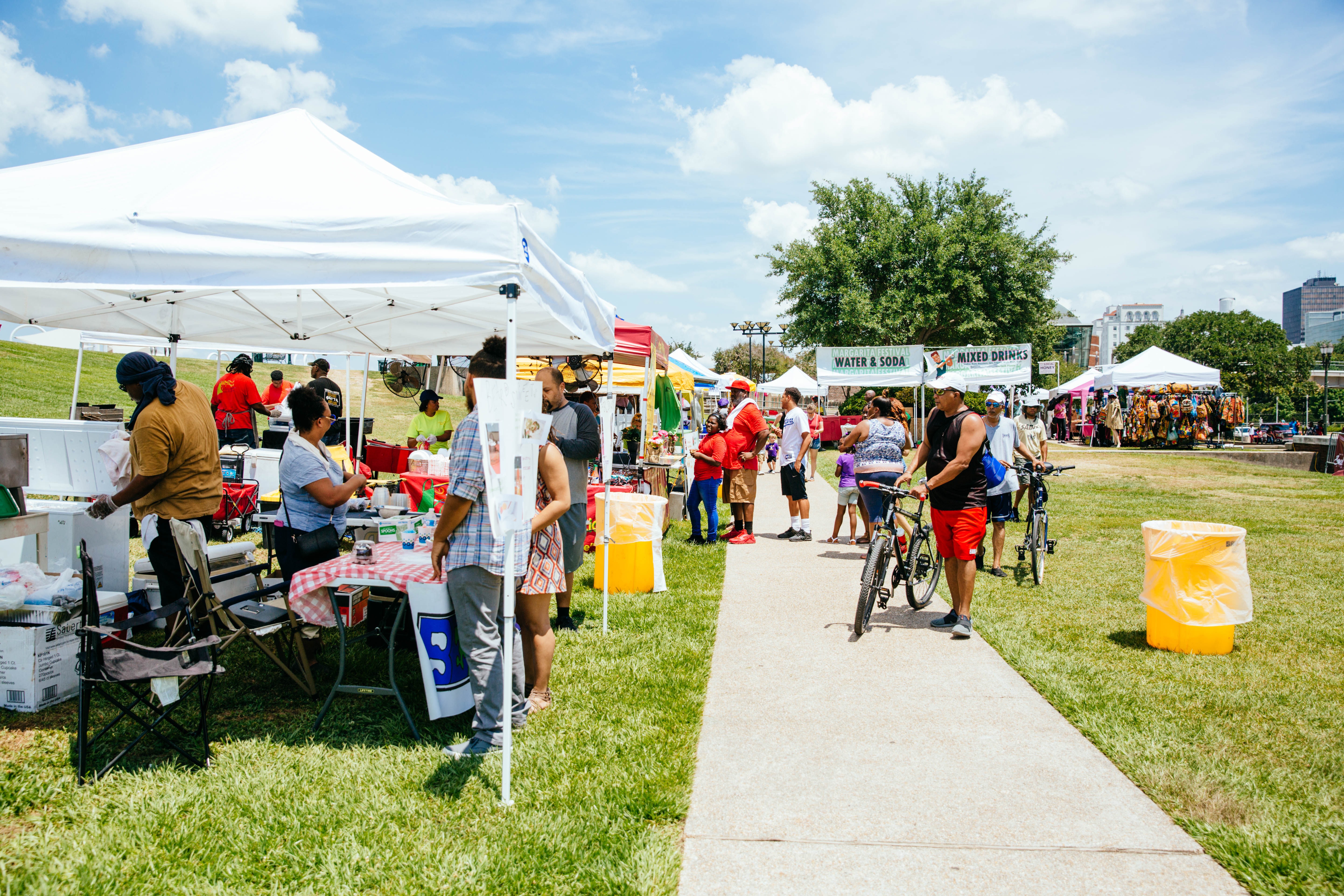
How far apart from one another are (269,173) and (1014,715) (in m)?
5.04

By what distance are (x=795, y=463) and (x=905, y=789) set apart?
6.65m

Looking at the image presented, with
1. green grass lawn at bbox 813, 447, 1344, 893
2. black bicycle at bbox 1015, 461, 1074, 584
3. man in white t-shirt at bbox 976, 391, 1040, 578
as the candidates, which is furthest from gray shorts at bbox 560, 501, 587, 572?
black bicycle at bbox 1015, 461, 1074, 584

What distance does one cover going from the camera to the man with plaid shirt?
3521mm

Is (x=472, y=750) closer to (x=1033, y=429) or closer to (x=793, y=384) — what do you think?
(x=1033, y=429)

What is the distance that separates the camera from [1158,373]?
81.9 ft

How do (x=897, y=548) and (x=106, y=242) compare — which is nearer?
(x=106, y=242)

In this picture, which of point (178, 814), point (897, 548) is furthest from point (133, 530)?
point (897, 548)

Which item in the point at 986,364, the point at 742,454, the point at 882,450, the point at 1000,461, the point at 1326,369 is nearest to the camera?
the point at 882,450

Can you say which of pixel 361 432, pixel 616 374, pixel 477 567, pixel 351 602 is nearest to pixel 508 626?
pixel 477 567

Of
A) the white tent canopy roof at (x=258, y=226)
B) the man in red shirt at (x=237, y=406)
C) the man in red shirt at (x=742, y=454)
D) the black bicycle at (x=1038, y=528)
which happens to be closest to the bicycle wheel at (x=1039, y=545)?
the black bicycle at (x=1038, y=528)

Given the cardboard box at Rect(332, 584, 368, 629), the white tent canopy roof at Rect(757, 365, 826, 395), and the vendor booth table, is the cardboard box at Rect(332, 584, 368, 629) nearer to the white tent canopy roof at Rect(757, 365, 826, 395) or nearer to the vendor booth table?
the vendor booth table

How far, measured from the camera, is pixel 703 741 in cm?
407

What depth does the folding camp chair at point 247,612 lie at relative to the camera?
4117 mm

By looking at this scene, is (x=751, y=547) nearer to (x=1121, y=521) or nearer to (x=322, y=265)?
(x=1121, y=521)
